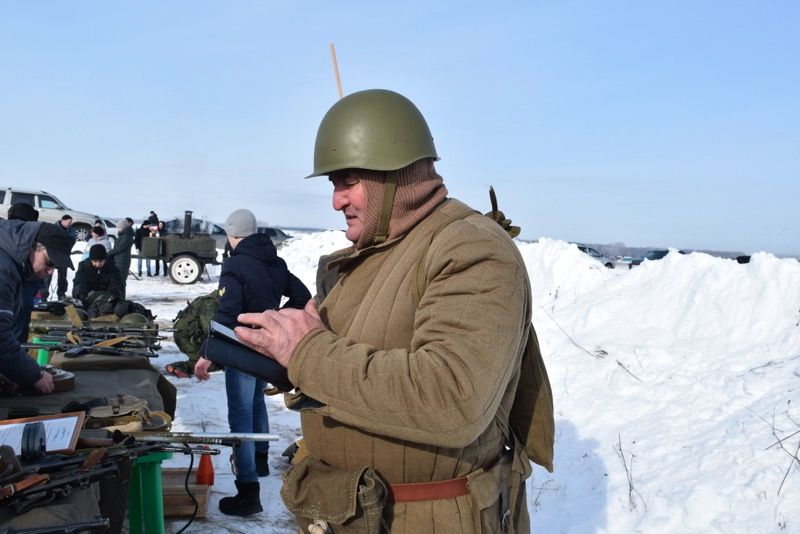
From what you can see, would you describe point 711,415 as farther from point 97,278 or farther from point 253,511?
point 97,278

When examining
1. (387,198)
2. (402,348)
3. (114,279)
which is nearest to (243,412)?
(387,198)

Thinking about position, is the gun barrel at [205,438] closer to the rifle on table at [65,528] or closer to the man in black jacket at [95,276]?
the rifle on table at [65,528]

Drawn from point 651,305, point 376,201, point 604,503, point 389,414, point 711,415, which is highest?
point 376,201

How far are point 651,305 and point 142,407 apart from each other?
6804 mm

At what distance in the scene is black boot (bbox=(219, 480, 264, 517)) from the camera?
4715mm

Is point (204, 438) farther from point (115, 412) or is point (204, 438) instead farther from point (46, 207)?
point (46, 207)

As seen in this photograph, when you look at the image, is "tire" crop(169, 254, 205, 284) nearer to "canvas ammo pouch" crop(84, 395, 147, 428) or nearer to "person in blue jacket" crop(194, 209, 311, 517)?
"person in blue jacket" crop(194, 209, 311, 517)

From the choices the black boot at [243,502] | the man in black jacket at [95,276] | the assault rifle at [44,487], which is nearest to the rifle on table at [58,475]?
the assault rifle at [44,487]

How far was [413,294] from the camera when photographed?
6.02 feet

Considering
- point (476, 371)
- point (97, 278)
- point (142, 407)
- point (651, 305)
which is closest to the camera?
point (476, 371)

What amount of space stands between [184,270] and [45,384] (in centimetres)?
1587

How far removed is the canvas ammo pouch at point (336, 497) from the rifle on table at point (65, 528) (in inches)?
31.9

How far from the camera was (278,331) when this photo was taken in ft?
5.72

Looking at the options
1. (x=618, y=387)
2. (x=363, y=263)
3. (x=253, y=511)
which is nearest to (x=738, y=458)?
(x=618, y=387)
